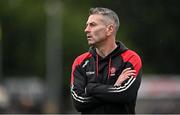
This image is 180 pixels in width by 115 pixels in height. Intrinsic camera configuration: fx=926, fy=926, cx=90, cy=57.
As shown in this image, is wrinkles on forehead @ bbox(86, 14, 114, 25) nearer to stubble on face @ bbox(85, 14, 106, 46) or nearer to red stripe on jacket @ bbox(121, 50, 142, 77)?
stubble on face @ bbox(85, 14, 106, 46)

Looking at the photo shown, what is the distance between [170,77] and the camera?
42.9 meters

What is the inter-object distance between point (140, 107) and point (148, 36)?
18981 millimetres

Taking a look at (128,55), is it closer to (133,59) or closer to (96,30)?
(133,59)

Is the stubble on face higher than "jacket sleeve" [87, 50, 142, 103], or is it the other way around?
the stubble on face

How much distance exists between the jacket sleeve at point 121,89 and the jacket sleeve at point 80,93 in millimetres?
63

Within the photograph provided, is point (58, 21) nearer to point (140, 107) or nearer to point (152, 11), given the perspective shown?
point (140, 107)

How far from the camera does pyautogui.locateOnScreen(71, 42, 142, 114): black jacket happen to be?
331 inches

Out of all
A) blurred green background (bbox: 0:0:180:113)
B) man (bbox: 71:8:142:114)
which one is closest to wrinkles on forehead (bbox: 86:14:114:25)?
man (bbox: 71:8:142:114)

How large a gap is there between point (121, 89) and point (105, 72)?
0.71 ft

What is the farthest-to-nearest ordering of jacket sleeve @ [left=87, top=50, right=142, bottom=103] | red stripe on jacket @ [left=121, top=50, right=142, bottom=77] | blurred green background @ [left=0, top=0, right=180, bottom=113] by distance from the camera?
blurred green background @ [left=0, top=0, right=180, bottom=113] → red stripe on jacket @ [left=121, top=50, right=142, bottom=77] → jacket sleeve @ [left=87, top=50, right=142, bottom=103]

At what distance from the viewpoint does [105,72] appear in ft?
27.8

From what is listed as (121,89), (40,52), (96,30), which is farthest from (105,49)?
(40,52)

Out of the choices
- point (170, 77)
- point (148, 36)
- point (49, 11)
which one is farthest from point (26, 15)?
point (148, 36)

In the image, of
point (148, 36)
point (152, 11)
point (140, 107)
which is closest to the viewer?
point (152, 11)
